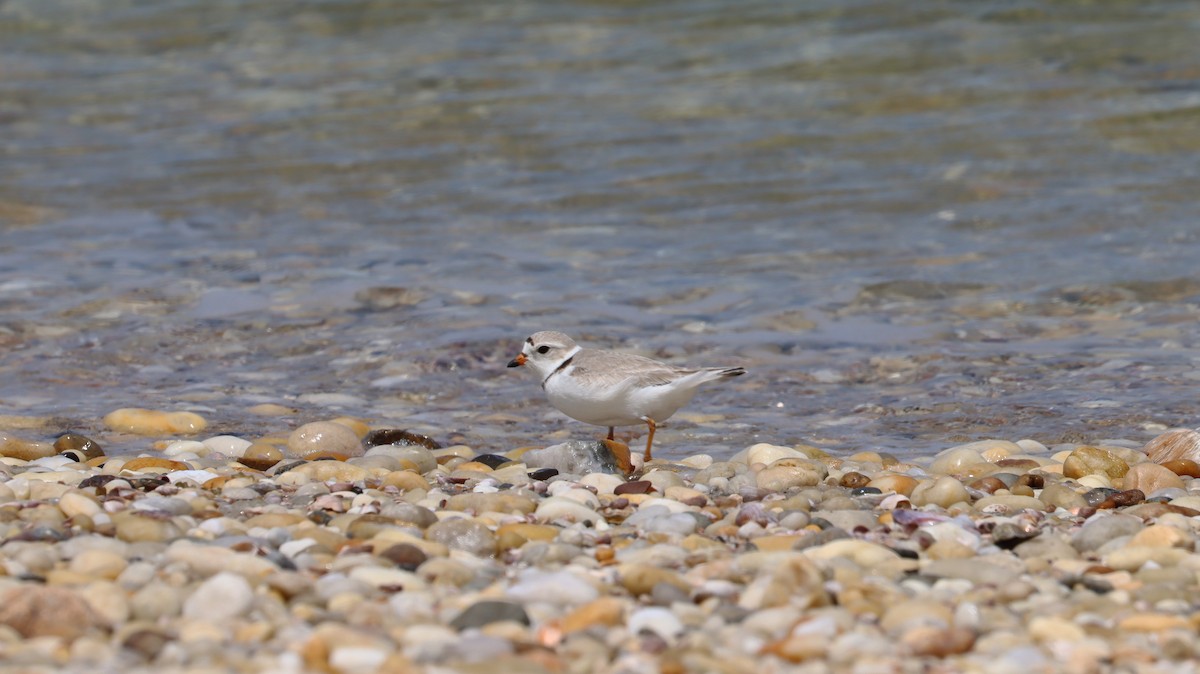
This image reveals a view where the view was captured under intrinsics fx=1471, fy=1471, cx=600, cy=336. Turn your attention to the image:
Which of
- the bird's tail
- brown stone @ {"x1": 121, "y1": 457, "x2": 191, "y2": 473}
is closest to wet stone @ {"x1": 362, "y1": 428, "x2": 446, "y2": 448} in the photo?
brown stone @ {"x1": 121, "y1": 457, "x2": 191, "y2": 473}

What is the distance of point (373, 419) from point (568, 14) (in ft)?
36.6

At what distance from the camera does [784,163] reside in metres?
12.0

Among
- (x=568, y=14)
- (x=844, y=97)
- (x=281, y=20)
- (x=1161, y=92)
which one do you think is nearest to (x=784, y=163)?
(x=844, y=97)

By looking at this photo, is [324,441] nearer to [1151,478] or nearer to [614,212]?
[1151,478]

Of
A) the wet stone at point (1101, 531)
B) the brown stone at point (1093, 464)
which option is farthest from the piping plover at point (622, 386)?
the wet stone at point (1101, 531)

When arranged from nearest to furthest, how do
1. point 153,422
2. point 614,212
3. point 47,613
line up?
point 47,613 < point 153,422 < point 614,212

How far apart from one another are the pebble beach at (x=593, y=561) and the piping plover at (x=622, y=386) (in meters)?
0.25

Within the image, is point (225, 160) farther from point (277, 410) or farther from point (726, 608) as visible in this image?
point (726, 608)

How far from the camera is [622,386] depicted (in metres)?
5.68

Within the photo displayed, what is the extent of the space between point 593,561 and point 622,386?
161 centimetres

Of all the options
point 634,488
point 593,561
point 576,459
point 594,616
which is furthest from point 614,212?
point 594,616

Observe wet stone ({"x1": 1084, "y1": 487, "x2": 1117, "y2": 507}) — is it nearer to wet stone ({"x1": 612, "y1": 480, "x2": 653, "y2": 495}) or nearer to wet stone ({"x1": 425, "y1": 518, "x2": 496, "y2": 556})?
wet stone ({"x1": 612, "y1": 480, "x2": 653, "y2": 495})

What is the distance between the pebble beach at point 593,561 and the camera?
10.8 ft

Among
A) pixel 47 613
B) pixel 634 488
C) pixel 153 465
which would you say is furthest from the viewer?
pixel 153 465
